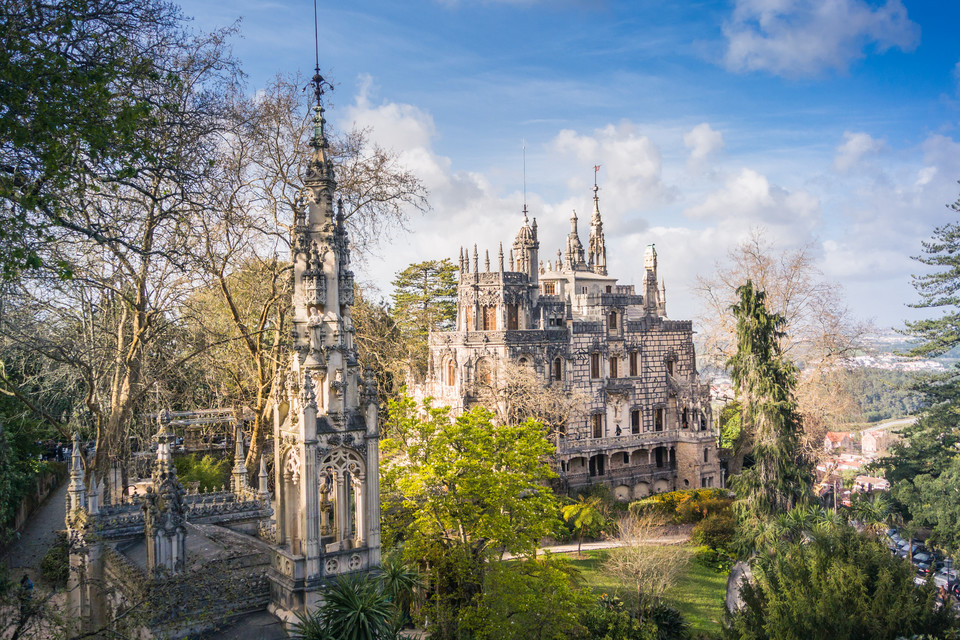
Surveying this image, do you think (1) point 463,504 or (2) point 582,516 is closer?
(1) point 463,504

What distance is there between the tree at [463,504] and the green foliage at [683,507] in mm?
18347

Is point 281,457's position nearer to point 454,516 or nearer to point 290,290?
point 454,516

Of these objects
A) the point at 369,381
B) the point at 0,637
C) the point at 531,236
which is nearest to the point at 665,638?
the point at 369,381

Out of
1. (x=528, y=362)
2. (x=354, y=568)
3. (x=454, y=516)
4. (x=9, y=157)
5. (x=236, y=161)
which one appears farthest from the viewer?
(x=528, y=362)

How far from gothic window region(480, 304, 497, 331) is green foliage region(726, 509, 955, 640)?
25128 millimetres

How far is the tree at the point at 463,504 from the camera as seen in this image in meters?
18.3

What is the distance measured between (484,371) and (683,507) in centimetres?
1300

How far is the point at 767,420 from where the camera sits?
29.3 metres

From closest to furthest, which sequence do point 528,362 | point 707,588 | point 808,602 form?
point 808,602 < point 707,588 < point 528,362

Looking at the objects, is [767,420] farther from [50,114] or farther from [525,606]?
[50,114]

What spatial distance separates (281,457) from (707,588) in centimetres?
2324

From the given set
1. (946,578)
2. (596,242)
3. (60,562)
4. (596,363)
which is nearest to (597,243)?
(596,242)

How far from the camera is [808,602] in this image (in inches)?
590

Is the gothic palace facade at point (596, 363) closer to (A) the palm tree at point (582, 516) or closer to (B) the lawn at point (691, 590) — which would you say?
(A) the palm tree at point (582, 516)
